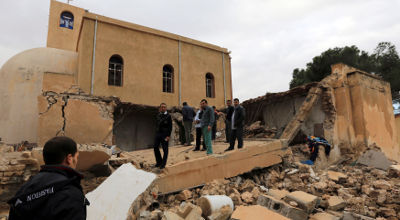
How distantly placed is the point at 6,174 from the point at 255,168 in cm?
508

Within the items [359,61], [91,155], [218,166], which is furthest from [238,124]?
[359,61]

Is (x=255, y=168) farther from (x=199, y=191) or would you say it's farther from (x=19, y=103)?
(x=19, y=103)

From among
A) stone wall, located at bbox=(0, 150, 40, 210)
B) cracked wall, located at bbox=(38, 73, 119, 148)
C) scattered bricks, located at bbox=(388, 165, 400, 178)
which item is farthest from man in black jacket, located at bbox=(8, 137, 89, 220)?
scattered bricks, located at bbox=(388, 165, 400, 178)

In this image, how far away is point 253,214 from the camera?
355 centimetres

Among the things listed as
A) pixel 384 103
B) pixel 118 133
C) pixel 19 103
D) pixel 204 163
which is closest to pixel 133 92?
pixel 118 133

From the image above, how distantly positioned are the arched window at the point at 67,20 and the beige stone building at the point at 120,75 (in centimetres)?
135

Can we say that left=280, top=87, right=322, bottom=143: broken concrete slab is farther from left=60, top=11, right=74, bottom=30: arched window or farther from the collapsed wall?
left=60, top=11, right=74, bottom=30: arched window

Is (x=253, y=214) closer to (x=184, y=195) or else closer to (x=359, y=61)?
(x=184, y=195)

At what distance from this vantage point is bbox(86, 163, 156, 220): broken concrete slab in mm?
3406

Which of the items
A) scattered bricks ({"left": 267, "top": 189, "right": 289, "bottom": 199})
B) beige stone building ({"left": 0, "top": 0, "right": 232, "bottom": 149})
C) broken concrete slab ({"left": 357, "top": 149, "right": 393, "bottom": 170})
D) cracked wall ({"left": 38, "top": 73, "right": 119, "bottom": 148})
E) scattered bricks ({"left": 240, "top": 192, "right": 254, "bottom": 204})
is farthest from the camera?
beige stone building ({"left": 0, "top": 0, "right": 232, "bottom": 149})

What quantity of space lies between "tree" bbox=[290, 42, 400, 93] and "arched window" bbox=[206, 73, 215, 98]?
34.0 ft

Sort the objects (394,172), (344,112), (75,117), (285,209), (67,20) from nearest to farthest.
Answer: (285,209) < (394,172) < (75,117) < (344,112) < (67,20)

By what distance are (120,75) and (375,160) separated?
12166mm

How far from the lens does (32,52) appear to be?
40.0 feet
